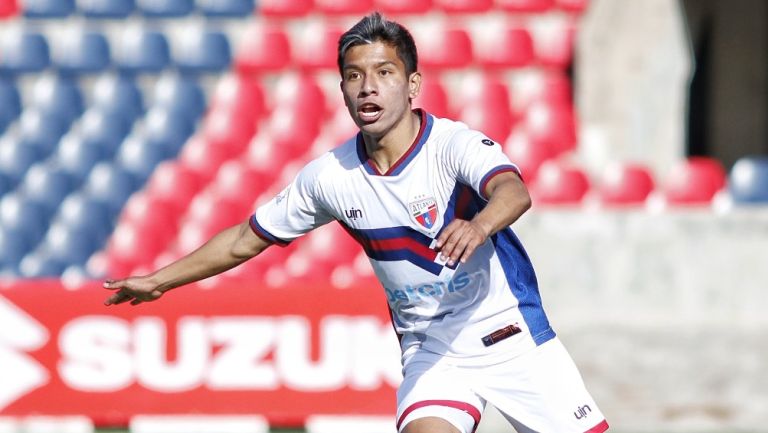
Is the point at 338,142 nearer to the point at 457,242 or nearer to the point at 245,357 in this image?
the point at 245,357

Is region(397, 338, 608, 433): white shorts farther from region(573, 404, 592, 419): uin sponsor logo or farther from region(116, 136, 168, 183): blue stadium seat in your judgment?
region(116, 136, 168, 183): blue stadium seat

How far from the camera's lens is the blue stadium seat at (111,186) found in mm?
11500

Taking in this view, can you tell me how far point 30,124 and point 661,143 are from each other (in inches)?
222

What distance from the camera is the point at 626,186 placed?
9.17 metres

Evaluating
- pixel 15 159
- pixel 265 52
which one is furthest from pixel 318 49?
pixel 15 159

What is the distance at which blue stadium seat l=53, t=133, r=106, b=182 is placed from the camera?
11.8 metres

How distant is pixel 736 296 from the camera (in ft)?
27.7

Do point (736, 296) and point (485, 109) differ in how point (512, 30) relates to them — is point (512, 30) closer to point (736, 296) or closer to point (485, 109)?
point (485, 109)

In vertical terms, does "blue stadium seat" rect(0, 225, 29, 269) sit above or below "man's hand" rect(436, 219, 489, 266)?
above

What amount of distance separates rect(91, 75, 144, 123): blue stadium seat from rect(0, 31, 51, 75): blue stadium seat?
0.59 metres

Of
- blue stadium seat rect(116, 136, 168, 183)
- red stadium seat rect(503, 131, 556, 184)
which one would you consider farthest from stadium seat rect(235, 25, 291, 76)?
red stadium seat rect(503, 131, 556, 184)

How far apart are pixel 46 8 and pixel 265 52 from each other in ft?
7.16

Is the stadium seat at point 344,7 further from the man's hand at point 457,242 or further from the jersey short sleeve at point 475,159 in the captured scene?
the man's hand at point 457,242

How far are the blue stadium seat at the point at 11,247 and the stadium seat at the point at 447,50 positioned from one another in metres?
3.77
